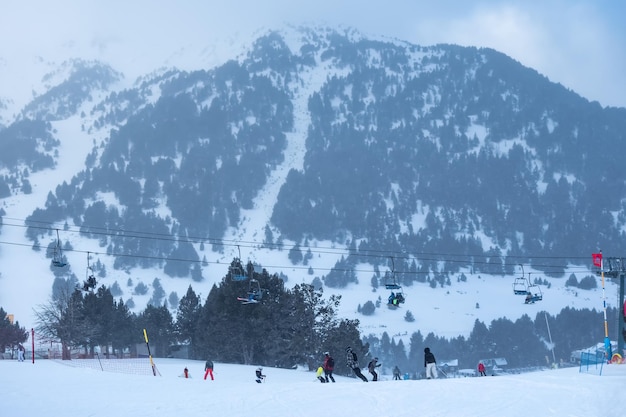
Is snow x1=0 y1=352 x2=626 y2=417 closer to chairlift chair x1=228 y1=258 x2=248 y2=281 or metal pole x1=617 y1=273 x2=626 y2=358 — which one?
metal pole x1=617 y1=273 x2=626 y2=358

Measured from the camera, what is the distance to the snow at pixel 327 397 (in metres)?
28.2

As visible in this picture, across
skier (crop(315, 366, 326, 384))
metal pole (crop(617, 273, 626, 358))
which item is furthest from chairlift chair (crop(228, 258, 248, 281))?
metal pole (crop(617, 273, 626, 358))

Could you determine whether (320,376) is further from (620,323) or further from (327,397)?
(620,323)

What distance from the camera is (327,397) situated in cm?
3169

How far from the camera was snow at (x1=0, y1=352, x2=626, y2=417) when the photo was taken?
28250mm

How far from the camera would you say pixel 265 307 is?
8431 cm

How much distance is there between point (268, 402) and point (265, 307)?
54.0 m

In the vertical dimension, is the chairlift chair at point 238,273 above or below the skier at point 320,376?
above

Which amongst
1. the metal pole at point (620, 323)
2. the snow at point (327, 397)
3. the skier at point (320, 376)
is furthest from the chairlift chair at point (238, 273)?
the metal pole at point (620, 323)

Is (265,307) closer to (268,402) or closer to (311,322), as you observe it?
(311,322)

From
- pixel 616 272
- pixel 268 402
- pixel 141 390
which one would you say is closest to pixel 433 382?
pixel 268 402

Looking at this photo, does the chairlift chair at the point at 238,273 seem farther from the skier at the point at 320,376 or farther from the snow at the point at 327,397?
the snow at the point at 327,397

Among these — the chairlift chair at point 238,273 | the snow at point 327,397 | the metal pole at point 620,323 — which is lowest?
the snow at point 327,397

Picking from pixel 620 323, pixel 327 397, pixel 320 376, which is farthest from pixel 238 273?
pixel 327 397
